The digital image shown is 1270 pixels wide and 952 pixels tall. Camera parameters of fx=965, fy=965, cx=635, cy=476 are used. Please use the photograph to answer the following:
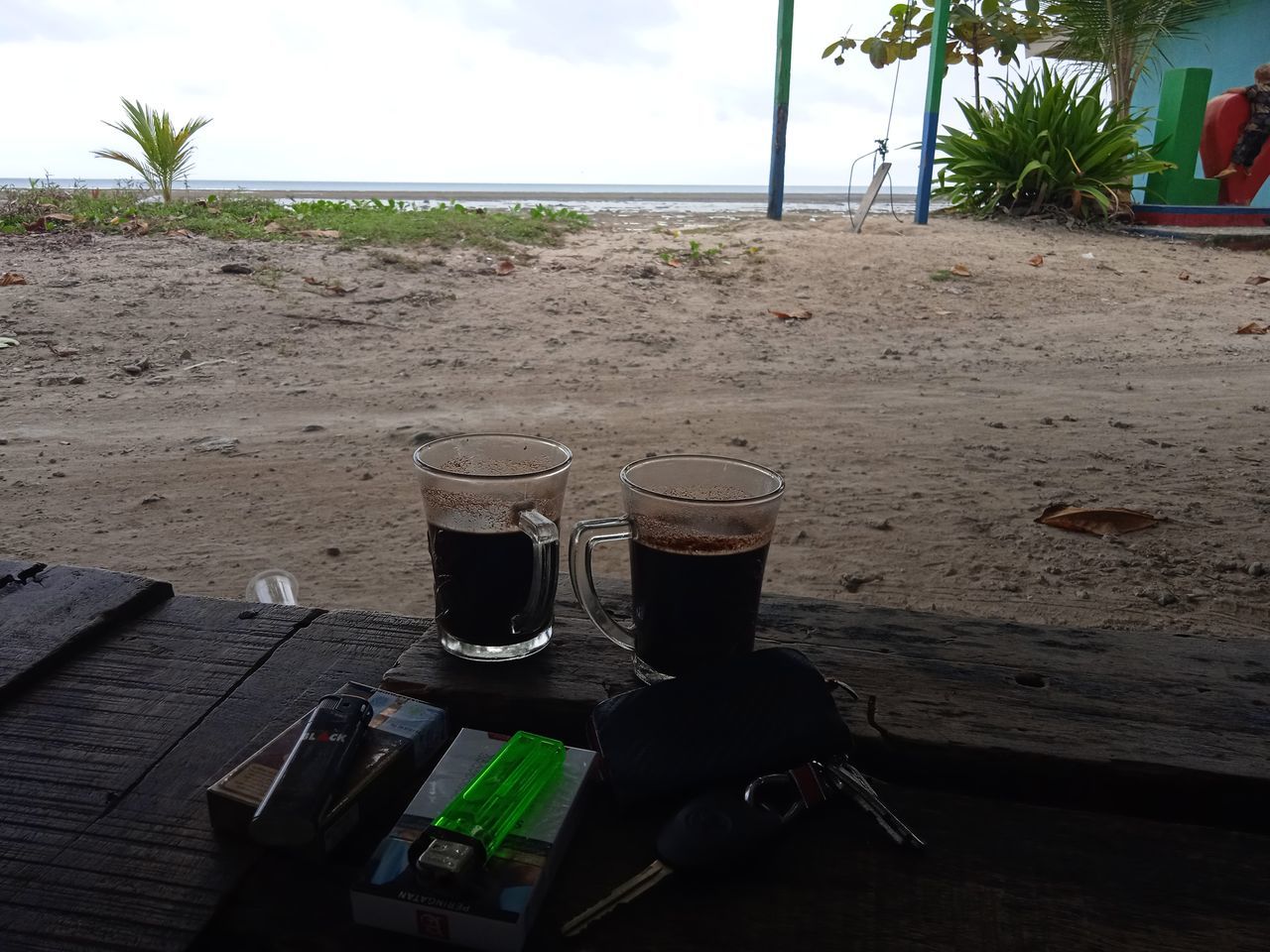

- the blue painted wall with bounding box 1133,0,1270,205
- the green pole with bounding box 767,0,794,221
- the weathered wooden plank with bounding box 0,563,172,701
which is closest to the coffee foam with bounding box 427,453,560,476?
the weathered wooden plank with bounding box 0,563,172,701

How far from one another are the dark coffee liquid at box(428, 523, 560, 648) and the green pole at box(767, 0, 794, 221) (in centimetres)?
891

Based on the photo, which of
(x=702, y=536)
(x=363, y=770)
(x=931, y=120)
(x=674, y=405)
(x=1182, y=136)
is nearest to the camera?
(x=363, y=770)

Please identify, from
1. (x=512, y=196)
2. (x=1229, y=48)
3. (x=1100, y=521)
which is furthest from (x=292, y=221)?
(x=1229, y=48)

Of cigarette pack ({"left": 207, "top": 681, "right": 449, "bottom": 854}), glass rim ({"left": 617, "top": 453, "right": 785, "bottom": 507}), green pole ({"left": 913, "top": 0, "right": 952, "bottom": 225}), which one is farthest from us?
green pole ({"left": 913, "top": 0, "right": 952, "bottom": 225})

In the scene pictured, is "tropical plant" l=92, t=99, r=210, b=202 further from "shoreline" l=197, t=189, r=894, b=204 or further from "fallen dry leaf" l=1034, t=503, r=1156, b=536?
"fallen dry leaf" l=1034, t=503, r=1156, b=536

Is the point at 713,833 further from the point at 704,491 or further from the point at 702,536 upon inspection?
A: the point at 704,491

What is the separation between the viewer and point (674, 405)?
406 cm

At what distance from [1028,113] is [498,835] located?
35.1ft

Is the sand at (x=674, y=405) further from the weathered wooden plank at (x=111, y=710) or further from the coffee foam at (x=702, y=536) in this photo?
the coffee foam at (x=702, y=536)

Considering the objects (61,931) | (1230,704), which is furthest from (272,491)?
(1230,704)

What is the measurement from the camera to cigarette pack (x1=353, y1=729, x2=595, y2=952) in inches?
25.5

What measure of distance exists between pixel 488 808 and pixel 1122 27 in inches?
504

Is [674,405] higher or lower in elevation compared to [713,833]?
lower

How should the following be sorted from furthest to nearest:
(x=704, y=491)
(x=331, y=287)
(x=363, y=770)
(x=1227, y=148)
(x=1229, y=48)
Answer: (x=1229, y=48) → (x=1227, y=148) → (x=331, y=287) → (x=704, y=491) → (x=363, y=770)
